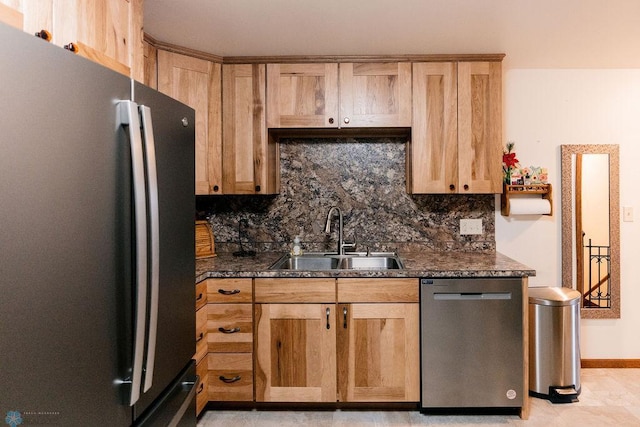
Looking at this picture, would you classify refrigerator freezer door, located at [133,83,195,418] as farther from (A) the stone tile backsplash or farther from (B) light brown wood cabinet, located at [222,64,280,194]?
(A) the stone tile backsplash

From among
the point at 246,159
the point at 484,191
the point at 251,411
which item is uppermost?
the point at 246,159

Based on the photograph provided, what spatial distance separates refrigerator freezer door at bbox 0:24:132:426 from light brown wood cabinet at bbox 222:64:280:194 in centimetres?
192

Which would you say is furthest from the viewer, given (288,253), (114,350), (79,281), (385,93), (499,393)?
(288,253)

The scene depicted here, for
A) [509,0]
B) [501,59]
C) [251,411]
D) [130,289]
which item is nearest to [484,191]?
[501,59]

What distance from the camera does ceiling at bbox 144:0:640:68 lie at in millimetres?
2195

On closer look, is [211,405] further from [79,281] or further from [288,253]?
[79,281]

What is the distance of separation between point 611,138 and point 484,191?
1218 mm

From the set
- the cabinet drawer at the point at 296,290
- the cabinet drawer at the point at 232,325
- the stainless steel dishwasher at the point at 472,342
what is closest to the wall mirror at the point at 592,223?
the stainless steel dishwasher at the point at 472,342

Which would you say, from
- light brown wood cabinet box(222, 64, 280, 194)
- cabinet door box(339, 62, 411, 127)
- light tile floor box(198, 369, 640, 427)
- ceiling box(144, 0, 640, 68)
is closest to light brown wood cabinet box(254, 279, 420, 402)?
light tile floor box(198, 369, 640, 427)

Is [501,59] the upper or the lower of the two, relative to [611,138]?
upper

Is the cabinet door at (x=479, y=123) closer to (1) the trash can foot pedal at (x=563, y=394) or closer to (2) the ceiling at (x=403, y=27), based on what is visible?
(2) the ceiling at (x=403, y=27)

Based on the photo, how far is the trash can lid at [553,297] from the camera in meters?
2.71

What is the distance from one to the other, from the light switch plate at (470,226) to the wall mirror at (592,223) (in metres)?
0.65

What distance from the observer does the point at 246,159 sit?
2922mm
